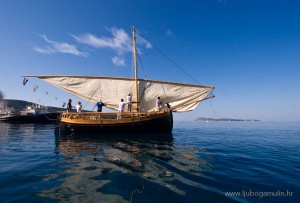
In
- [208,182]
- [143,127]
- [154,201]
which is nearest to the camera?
[154,201]

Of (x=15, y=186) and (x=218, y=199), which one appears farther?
(x=15, y=186)

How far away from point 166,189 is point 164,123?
1440cm

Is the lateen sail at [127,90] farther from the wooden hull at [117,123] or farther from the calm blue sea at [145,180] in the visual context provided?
the calm blue sea at [145,180]

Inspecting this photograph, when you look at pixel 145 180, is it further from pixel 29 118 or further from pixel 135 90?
pixel 29 118

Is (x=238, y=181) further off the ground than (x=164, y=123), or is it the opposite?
(x=164, y=123)

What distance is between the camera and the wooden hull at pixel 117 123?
61.9 feet

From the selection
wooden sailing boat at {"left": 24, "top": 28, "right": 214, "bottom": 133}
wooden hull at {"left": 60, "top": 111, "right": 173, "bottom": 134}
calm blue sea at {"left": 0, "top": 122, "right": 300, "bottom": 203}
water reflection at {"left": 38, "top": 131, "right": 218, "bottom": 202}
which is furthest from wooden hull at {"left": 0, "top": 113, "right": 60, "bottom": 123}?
water reflection at {"left": 38, "top": 131, "right": 218, "bottom": 202}

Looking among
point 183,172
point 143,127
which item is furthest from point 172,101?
point 183,172

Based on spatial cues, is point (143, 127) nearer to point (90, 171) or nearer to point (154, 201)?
point (90, 171)

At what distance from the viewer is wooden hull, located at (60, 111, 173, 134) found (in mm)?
18875

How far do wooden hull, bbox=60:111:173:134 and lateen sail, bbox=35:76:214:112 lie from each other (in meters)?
4.28

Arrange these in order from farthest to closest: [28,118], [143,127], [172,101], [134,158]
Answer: [28,118]
[172,101]
[143,127]
[134,158]

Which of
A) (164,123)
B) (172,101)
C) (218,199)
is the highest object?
(172,101)

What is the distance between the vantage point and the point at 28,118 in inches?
1918
